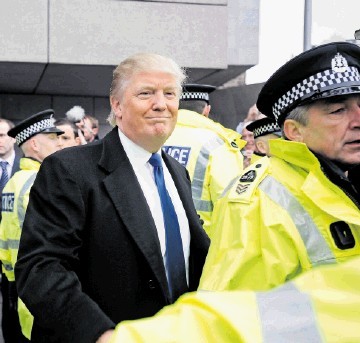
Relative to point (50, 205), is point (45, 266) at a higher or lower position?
lower

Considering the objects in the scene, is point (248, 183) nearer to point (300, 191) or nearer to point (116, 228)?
point (300, 191)

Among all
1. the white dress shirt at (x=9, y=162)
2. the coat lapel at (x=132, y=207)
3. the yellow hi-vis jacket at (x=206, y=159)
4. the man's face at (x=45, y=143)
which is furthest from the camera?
the white dress shirt at (x=9, y=162)

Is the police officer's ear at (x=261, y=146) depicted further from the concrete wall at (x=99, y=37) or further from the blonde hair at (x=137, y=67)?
the concrete wall at (x=99, y=37)

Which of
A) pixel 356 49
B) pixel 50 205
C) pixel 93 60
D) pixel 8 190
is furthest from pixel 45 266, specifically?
pixel 93 60

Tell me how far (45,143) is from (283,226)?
3.39 m

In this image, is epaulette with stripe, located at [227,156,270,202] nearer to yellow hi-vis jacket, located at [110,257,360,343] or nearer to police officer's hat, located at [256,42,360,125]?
police officer's hat, located at [256,42,360,125]

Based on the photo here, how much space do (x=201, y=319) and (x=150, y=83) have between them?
1.70 metres

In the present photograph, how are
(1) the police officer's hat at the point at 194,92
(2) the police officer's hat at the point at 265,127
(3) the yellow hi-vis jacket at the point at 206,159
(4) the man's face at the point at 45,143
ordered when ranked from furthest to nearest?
(2) the police officer's hat at the point at 265,127
(4) the man's face at the point at 45,143
(1) the police officer's hat at the point at 194,92
(3) the yellow hi-vis jacket at the point at 206,159

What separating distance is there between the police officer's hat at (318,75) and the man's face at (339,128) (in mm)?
35

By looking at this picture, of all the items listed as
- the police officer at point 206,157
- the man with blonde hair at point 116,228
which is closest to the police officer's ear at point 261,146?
the police officer at point 206,157

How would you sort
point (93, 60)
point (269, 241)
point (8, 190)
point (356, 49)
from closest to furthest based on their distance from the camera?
1. point (269, 241)
2. point (356, 49)
3. point (8, 190)
4. point (93, 60)

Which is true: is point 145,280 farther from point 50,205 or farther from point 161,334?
point 161,334

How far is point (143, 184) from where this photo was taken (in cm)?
249

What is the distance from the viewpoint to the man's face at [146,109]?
250 centimetres
